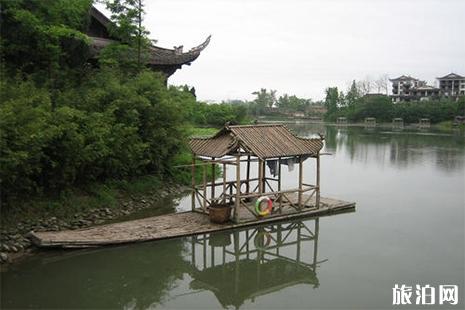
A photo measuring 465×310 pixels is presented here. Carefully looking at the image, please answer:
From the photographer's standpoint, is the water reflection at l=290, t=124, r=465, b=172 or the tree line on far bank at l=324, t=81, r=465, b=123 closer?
the water reflection at l=290, t=124, r=465, b=172

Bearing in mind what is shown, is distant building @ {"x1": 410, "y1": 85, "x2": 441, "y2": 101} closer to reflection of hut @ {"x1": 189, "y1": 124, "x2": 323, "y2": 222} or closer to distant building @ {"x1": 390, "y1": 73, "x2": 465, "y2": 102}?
distant building @ {"x1": 390, "y1": 73, "x2": 465, "y2": 102}

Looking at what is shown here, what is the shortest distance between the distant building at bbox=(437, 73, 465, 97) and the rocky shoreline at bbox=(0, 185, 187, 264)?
77123mm

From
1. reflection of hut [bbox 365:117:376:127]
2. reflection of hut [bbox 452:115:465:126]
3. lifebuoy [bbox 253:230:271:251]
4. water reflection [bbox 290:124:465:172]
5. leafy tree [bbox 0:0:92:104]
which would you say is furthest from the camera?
reflection of hut [bbox 365:117:376:127]

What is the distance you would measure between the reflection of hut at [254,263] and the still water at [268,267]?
0.07 feet

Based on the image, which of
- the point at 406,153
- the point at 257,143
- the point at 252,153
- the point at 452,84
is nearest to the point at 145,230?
A: the point at 252,153

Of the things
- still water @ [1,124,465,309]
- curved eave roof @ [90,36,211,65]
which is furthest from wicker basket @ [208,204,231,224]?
curved eave roof @ [90,36,211,65]

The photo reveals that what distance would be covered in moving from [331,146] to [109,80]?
90.2 feet

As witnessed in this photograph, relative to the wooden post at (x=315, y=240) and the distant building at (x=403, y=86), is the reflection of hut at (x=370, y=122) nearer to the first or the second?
the distant building at (x=403, y=86)

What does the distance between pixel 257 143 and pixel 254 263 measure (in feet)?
11.0

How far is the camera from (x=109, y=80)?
14.1m

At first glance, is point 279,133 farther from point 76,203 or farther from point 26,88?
point 26,88

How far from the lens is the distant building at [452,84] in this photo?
8138 cm

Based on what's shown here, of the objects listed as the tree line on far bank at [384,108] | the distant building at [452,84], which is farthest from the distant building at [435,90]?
the tree line on far bank at [384,108]

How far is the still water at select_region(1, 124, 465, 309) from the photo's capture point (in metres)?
8.26
